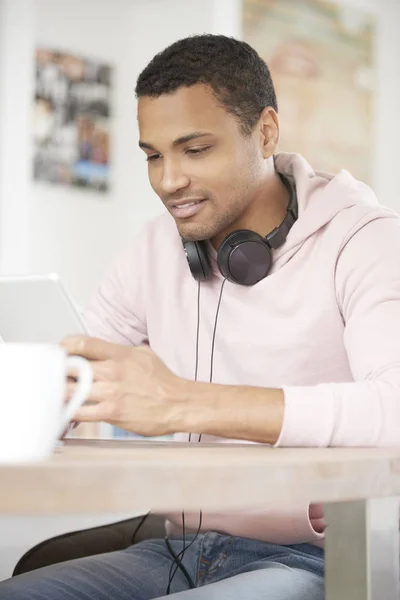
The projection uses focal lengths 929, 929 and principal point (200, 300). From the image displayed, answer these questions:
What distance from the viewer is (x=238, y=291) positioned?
136cm

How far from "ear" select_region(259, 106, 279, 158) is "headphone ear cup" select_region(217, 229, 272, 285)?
216mm

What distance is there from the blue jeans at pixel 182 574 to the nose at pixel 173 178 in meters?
0.48

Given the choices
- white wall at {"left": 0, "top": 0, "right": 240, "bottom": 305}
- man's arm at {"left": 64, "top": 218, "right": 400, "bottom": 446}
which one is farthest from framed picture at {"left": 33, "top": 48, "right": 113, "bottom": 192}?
man's arm at {"left": 64, "top": 218, "right": 400, "bottom": 446}

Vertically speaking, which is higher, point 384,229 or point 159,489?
point 384,229

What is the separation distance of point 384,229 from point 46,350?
0.71 meters

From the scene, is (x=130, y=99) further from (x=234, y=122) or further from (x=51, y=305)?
(x=51, y=305)

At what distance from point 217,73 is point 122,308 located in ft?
1.34

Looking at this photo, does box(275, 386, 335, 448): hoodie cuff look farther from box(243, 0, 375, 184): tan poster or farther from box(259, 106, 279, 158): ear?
box(243, 0, 375, 184): tan poster

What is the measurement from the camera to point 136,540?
55.2 inches

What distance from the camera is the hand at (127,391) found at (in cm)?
81

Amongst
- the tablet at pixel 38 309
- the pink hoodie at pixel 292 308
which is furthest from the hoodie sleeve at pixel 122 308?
the tablet at pixel 38 309

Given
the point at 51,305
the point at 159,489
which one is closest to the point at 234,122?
the point at 51,305

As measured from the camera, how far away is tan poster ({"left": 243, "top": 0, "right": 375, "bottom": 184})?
4871 millimetres

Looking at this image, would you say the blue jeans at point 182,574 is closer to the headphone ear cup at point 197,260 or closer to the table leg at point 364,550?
the table leg at point 364,550
